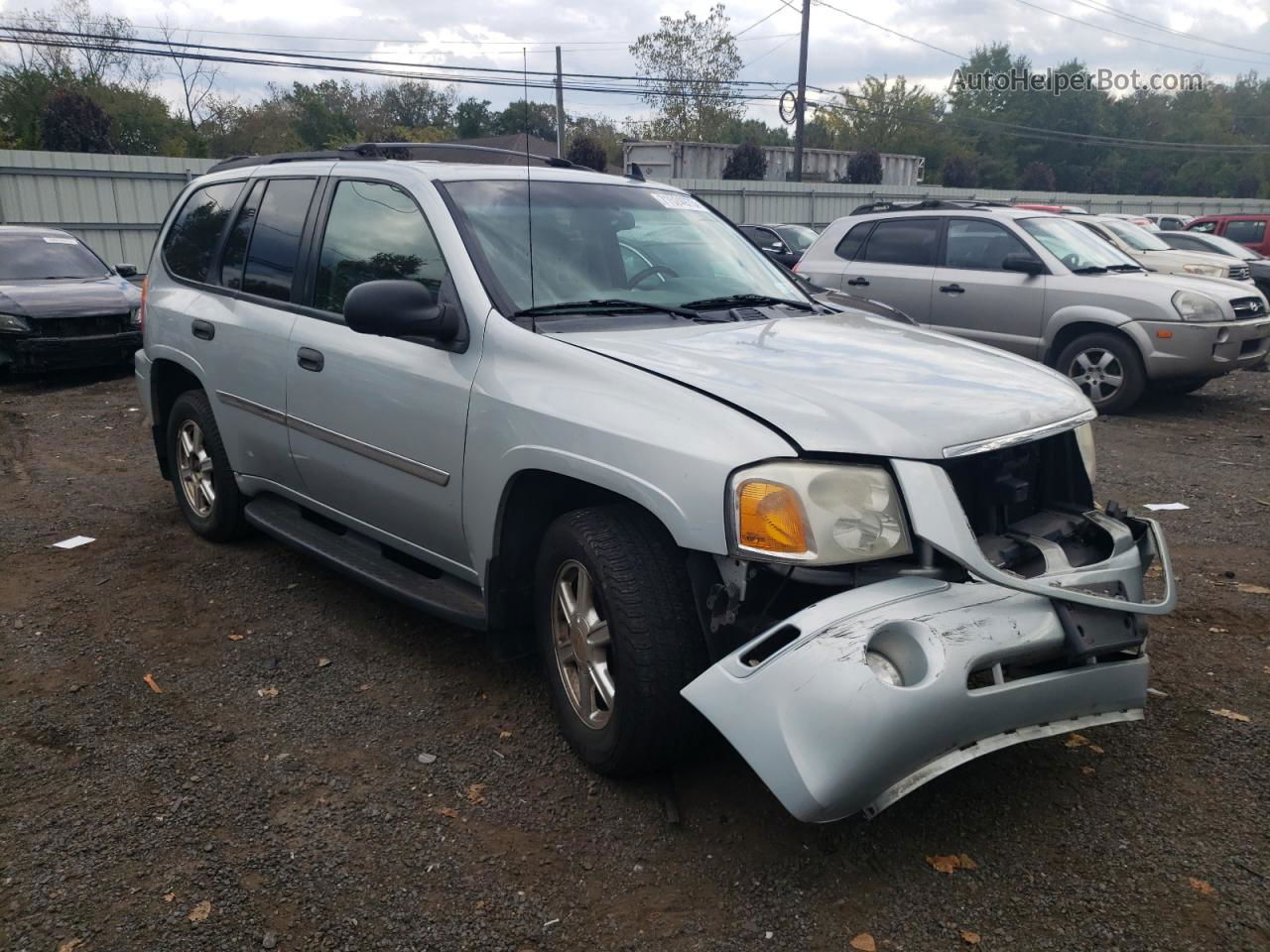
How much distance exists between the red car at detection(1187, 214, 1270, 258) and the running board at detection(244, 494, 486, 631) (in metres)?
20.0

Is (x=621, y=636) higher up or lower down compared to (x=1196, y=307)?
lower down

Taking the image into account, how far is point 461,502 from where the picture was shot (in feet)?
11.4

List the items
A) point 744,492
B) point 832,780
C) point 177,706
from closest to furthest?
1. point 832,780
2. point 744,492
3. point 177,706

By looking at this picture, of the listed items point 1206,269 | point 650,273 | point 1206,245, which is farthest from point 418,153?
point 1206,245

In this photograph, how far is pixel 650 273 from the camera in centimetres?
396

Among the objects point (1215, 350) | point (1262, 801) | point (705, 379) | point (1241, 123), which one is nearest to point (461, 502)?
point (705, 379)

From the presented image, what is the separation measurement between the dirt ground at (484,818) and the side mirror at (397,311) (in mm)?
1328

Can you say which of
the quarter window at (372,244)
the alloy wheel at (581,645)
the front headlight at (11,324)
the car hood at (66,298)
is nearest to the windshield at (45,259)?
the car hood at (66,298)

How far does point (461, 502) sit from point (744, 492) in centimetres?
122

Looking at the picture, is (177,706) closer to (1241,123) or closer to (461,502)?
(461,502)

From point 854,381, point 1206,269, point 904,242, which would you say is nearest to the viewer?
point 854,381

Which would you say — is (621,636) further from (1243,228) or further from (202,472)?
(1243,228)

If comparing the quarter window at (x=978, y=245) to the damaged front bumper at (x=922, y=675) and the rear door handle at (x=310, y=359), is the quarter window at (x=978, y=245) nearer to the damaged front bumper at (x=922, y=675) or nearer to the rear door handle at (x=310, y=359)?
the rear door handle at (x=310, y=359)

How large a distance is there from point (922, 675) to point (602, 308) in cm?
A: 178
